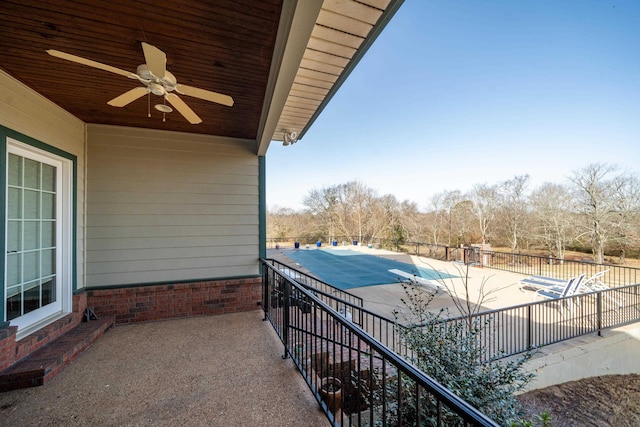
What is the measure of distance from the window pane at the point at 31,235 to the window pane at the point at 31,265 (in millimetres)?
77

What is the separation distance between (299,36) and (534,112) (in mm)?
15671

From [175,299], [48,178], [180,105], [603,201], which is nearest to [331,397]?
[180,105]

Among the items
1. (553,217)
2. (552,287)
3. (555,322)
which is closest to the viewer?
(555,322)

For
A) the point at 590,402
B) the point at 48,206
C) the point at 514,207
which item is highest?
the point at 514,207

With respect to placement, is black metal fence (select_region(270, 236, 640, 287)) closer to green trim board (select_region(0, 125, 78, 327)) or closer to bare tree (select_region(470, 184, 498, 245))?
bare tree (select_region(470, 184, 498, 245))

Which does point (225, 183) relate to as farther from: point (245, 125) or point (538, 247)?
point (538, 247)

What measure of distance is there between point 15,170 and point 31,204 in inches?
16.0

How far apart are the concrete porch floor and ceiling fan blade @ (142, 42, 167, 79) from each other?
8.42 feet

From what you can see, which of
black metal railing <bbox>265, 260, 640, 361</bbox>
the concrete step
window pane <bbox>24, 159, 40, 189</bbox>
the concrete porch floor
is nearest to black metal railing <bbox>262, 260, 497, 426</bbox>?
the concrete porch floor

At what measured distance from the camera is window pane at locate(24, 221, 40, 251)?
269 cm

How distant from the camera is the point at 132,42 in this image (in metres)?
1.95

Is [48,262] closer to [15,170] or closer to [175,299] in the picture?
[15,170]

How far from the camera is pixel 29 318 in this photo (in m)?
2.64

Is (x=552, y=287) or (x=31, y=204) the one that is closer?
(x=31, y=204)
